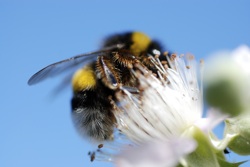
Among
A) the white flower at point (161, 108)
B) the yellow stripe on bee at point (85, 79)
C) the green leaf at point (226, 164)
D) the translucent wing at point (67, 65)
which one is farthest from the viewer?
the yellow stripe on bee at point (85, 79)

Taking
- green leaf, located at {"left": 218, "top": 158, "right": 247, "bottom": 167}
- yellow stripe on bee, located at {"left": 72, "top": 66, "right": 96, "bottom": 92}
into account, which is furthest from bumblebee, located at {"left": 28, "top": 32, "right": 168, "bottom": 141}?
green leaf, located at {"left": 218, "top": 158, "right": 247, "bottom": 167}

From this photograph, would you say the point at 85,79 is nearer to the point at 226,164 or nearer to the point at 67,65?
the point at 67,65

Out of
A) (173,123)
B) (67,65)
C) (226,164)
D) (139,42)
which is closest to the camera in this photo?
(226,164)

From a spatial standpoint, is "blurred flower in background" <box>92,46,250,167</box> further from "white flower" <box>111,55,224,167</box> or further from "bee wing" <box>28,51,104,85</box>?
"bee wing" <box>28,51,104,85</box>

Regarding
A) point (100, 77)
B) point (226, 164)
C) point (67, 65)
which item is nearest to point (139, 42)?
point (100, 77)

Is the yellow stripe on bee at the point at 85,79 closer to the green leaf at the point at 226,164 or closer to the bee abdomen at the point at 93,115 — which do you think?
the bee abdomen at the point at 93,115

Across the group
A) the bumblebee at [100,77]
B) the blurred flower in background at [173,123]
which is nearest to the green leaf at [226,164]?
the blurred flower in background at [173,123]
